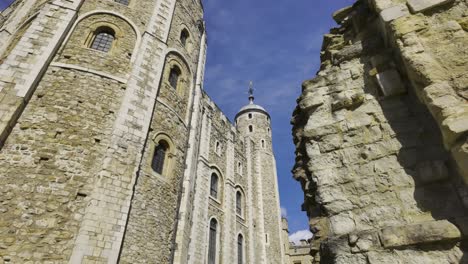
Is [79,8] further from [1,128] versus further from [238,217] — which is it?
[238,217]

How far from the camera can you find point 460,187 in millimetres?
1917

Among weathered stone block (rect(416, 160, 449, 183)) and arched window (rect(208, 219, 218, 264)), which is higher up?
arched window (rect(208, 219, 218, 264))

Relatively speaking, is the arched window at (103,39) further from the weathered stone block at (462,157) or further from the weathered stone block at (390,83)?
the weathered stone block at (462,157)

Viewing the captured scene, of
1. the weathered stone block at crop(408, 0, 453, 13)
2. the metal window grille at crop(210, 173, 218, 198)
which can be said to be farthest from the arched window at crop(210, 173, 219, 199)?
the weathered stone block at crop(408, 0, 453, 13)

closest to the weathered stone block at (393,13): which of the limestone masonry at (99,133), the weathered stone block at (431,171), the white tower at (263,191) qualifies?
the weathered stone block at (431,171)

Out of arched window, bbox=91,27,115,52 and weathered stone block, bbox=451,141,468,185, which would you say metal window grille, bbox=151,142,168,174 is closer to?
arched window, bbox=91,27,115,52

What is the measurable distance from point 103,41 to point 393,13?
9138 millimetres

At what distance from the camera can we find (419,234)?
187 cm

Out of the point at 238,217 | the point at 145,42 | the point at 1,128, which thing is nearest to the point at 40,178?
the point at 1,128

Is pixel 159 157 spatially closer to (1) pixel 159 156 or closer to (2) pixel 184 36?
(1) pixel 159 156

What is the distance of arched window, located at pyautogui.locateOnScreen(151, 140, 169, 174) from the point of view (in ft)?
29.2

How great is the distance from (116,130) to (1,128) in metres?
2.47

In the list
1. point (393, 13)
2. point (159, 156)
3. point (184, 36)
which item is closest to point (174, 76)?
point (184, 36)

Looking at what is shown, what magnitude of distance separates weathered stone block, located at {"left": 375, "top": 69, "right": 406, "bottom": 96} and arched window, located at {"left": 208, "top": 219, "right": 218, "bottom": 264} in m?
12.7
